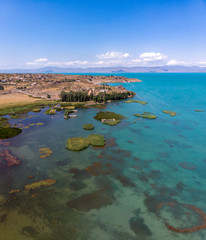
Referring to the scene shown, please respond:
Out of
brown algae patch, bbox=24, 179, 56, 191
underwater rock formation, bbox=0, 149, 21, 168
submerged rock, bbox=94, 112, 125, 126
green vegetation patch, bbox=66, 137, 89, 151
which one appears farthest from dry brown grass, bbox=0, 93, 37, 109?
brown algae patch, bbox=24, 179, 56, 191

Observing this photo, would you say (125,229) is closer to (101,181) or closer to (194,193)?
(101,181)

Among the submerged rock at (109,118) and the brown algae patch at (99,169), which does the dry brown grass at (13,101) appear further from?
the brown algae patch at (99,169)

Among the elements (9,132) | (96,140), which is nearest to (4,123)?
(9,132)

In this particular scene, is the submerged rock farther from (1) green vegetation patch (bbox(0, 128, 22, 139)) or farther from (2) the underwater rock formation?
(2) the underwater rock formation

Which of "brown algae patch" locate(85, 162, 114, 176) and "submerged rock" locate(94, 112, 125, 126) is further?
"submerged rock" locate(94, 112, 125, 126)

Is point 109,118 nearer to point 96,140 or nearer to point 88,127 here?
point 88,127

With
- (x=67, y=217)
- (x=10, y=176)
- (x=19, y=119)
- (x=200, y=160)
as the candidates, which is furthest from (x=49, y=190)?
(x=19, y=119)
